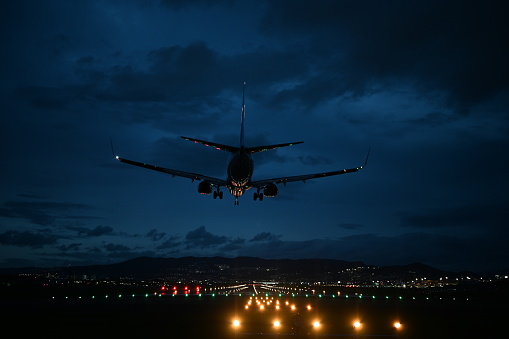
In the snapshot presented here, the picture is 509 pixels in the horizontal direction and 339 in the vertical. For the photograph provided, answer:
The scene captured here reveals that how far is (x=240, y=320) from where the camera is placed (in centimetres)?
3606

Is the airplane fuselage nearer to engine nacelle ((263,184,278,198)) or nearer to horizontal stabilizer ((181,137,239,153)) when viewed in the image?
horizontal stabilizer ((181,137,239,153))

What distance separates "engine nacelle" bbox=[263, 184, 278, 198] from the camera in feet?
161

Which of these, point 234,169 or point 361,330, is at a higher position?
point 234,169

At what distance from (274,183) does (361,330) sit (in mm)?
22825

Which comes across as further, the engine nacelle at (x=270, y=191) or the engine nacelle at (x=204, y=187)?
the engine nacelle at (x=270, y=191)

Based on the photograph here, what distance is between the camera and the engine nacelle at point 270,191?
49219mm

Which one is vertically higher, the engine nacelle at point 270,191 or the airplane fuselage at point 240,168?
the airplane fuselage at point 240,168

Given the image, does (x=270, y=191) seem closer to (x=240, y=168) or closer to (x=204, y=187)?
(x=240, y=168)

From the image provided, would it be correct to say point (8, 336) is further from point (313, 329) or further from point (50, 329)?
point (313, 329)

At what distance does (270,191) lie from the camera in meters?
49.4

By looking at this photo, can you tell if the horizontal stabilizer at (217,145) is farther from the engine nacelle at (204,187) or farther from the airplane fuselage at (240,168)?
the engine nacelle at (204,187)

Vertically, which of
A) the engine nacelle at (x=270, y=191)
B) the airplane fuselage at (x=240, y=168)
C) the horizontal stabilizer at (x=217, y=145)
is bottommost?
the engine nacelle at (x=270, y=191)

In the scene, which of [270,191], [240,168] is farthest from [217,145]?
[270,191]

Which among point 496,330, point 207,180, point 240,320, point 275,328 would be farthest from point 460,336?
point 207,180
